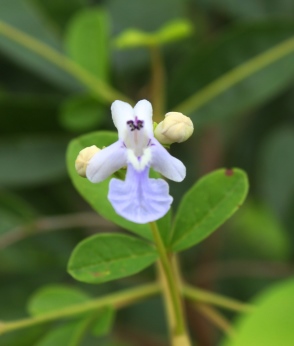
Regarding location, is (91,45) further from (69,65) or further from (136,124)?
(136,124)

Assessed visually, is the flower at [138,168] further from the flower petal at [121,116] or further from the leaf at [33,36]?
the leaf at [33,36]

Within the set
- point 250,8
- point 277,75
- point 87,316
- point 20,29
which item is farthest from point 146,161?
point 250,8

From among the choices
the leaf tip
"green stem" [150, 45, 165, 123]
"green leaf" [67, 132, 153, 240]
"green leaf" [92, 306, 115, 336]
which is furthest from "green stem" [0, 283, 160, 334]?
"green stem" [150, 45, 165, 123]

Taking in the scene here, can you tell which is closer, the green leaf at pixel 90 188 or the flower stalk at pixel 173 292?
the flower stalk at pixel 173 292

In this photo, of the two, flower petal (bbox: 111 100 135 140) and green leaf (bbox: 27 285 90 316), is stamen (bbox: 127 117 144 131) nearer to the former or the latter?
flower petal (bbox: 111 100 135 140)

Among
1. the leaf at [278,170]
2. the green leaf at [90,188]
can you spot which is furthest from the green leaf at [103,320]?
the leaf at [278,170]

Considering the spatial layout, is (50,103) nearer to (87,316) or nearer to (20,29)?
(20,29)
